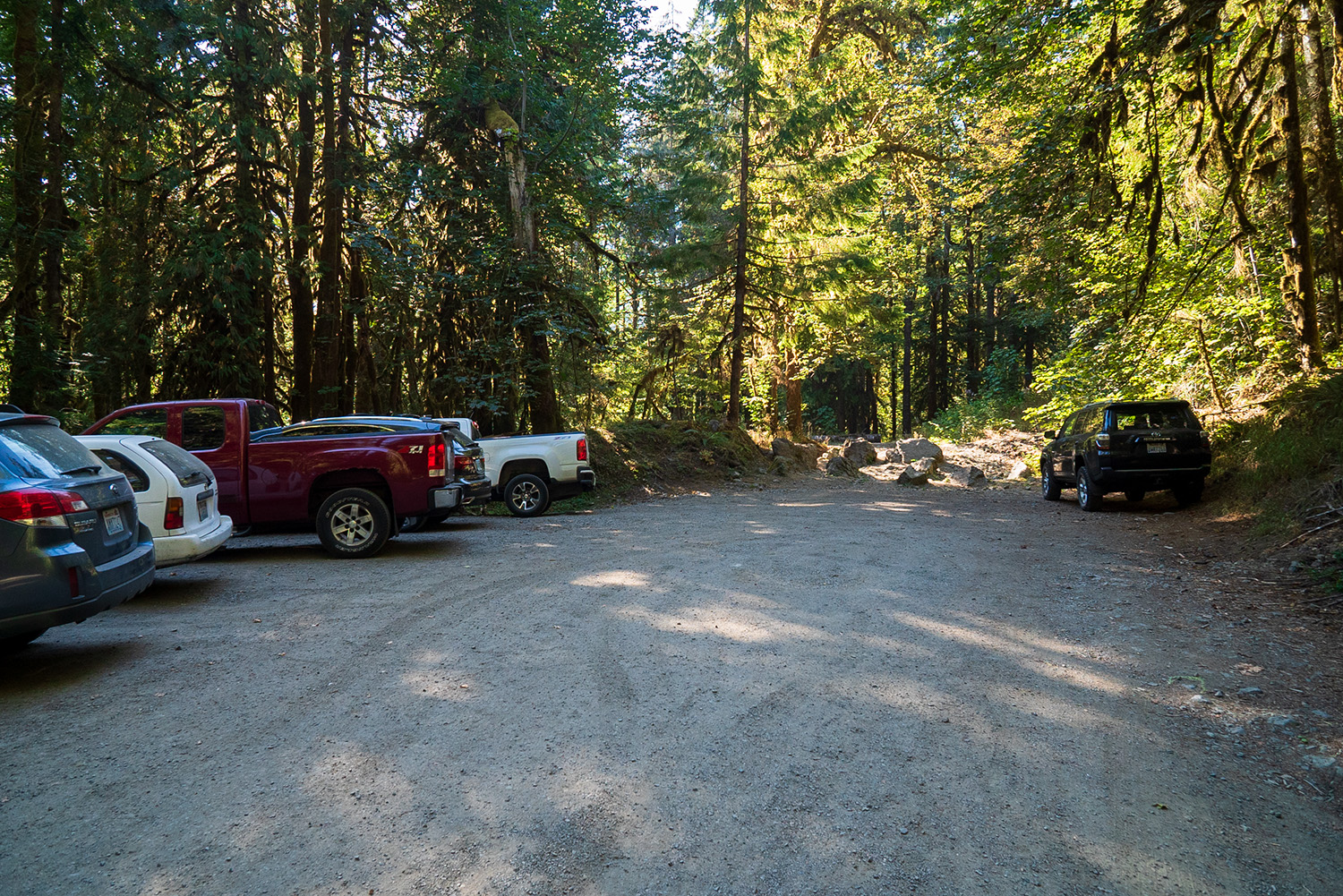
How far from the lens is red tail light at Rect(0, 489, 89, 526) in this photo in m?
4.51

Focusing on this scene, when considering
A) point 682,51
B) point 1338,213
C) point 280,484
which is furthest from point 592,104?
point 1338,213

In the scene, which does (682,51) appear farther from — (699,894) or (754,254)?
(699,894)

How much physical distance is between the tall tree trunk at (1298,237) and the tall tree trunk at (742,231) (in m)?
11.9

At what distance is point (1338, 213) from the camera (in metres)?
11.1

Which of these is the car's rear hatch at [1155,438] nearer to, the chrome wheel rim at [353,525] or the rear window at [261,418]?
the chrome wheel rim at [353,525]

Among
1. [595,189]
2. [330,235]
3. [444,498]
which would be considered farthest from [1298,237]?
[330,235]

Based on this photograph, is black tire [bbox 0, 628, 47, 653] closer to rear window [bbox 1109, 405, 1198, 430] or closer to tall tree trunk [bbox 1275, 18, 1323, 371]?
rear window [bbox 1109, 405, 1198, 430]

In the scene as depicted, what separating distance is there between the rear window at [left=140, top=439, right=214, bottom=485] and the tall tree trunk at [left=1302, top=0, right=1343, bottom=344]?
15.1 meters

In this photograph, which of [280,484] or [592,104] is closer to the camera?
[280,484]

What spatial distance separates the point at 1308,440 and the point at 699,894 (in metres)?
10.8

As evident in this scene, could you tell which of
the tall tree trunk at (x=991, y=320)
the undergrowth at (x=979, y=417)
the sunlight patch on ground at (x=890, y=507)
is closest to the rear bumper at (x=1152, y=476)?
the sunlight patch on ground at (x=890, y=507)

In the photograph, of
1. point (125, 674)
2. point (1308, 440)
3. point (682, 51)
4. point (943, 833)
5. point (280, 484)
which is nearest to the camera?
point (943, 833)

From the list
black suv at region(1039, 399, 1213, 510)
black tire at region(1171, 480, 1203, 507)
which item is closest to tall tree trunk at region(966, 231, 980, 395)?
black suv at region(1039, 399, 1213, 510)

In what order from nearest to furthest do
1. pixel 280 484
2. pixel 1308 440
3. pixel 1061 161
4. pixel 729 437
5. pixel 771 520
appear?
pixel 280 484 → pixel 1308 440 → pixel 1061 161 → pixel 771 520 → pixel 729 437
